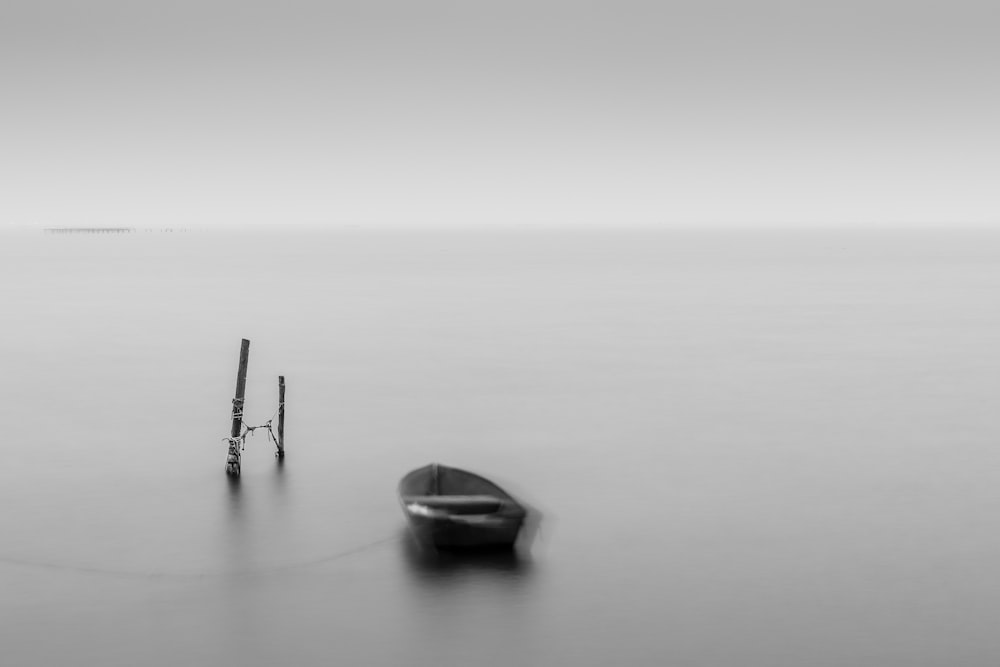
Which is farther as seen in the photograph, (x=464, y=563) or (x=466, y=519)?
(x=464, y=563)

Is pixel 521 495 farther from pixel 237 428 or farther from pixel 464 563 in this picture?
pixel 237 428

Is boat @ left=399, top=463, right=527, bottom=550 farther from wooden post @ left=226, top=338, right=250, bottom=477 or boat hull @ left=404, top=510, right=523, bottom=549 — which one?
wooden post @ left=226, top=338, right=250, bottom=477

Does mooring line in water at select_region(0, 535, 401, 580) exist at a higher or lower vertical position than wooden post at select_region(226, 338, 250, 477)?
lower

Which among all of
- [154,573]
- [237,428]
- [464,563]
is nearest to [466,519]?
[464,563]

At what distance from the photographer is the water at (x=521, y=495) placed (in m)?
20.2

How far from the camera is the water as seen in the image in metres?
20.2

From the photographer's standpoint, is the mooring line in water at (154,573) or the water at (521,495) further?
the mooring line in water at (154,573)

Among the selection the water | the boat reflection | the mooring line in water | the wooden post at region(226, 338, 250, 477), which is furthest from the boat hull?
the wooden post at region(226, 338, 250, 477)

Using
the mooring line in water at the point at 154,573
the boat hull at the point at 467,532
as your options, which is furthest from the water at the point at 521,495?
the boat hull at the point at 467,532

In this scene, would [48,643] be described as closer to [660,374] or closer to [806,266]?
Answer: [660,374]

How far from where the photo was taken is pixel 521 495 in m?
29.2

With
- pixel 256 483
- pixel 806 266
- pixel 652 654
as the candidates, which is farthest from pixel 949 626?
pixel 806 266

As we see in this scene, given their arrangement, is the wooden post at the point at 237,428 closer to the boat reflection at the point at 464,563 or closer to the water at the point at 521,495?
the water at the point at 521,495

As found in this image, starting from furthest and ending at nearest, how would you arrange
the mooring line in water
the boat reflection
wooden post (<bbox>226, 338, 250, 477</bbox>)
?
wooden post (<bbox>226, 338, 250, 477</bbox>) → the mooring line in water → the boat reflection
